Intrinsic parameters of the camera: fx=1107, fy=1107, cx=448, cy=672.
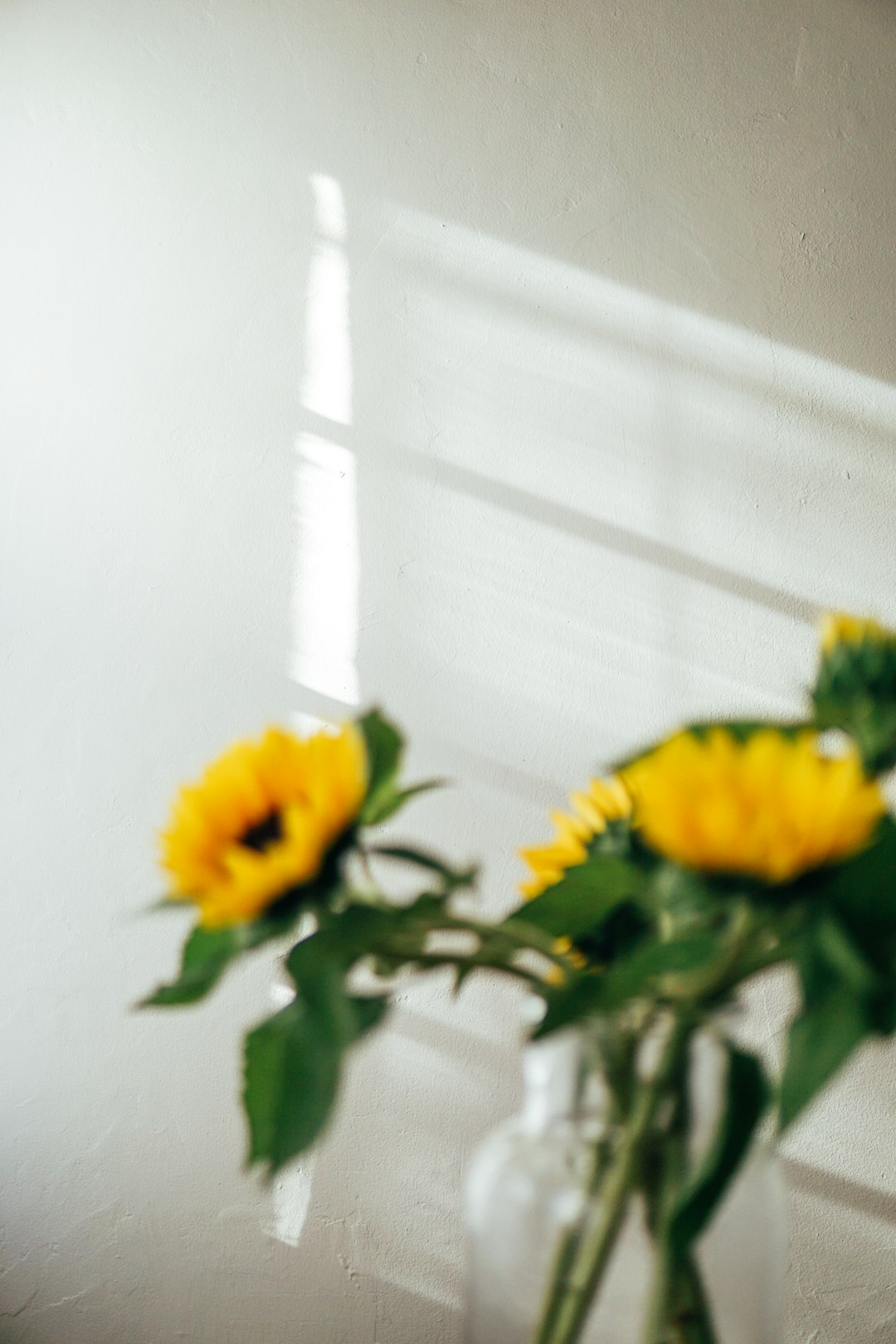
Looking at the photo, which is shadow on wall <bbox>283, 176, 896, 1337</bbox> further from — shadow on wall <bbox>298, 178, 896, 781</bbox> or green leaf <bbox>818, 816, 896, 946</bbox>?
green leaf <bbox>818, 816, 896, 946</bbox>

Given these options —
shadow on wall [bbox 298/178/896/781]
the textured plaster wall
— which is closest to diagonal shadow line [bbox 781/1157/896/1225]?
the textured plaster wall

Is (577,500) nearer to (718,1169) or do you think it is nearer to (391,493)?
(391,493)

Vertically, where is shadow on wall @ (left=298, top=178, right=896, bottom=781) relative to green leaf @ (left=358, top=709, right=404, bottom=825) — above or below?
below

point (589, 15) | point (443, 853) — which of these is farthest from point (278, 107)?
point (443, 853)

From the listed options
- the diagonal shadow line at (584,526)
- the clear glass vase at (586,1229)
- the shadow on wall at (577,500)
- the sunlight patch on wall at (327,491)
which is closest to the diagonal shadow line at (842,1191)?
the shadow on wall at (577,500)

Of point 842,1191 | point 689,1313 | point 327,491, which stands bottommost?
point 842,1191

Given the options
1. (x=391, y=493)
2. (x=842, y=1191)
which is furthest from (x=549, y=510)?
(x=842, y=1191)

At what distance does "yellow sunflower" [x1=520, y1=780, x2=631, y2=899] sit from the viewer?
1.47ft

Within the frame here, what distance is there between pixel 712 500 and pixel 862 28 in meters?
0.64

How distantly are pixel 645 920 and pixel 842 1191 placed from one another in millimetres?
945

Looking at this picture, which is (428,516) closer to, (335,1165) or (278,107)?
(278,107)

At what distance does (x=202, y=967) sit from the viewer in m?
0.35

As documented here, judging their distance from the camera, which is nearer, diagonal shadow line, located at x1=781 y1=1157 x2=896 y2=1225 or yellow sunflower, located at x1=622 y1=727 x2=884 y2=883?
yellow sunflower, located at x1=622 y1=727 x2=884 y2=883

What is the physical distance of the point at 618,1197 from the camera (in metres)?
0.38
